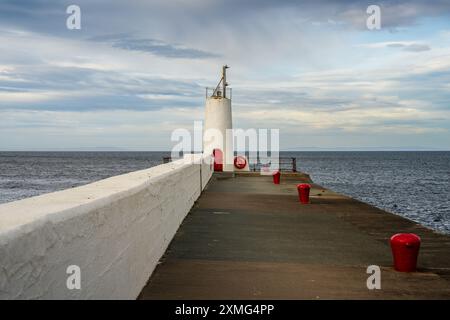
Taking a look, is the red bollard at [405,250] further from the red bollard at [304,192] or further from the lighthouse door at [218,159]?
the lighthouse door at [218,159]

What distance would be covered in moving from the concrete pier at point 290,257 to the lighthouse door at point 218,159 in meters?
18.2

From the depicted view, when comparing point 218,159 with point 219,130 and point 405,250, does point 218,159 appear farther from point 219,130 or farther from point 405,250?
point 405,250

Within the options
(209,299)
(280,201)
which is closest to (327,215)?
(280,201)

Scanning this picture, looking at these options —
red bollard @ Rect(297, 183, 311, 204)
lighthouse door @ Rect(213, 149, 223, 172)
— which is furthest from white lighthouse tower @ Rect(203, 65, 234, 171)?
red bollard @ Rect(297, 183, 311, 204)

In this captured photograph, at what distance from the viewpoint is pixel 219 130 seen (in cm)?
3506

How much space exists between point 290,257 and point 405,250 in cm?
186

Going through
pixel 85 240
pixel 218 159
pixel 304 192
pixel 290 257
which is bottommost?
pixel 290 257

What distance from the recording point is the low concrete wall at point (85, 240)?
352 centimetres

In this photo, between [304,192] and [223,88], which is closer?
[304,192]

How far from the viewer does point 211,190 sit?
22.6 meters

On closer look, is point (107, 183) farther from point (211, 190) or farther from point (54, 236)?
point (211, 190)

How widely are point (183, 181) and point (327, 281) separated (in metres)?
6.00

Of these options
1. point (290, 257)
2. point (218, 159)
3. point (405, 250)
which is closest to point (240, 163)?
point (218, 159)

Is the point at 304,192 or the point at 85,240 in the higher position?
the point at 85,240
